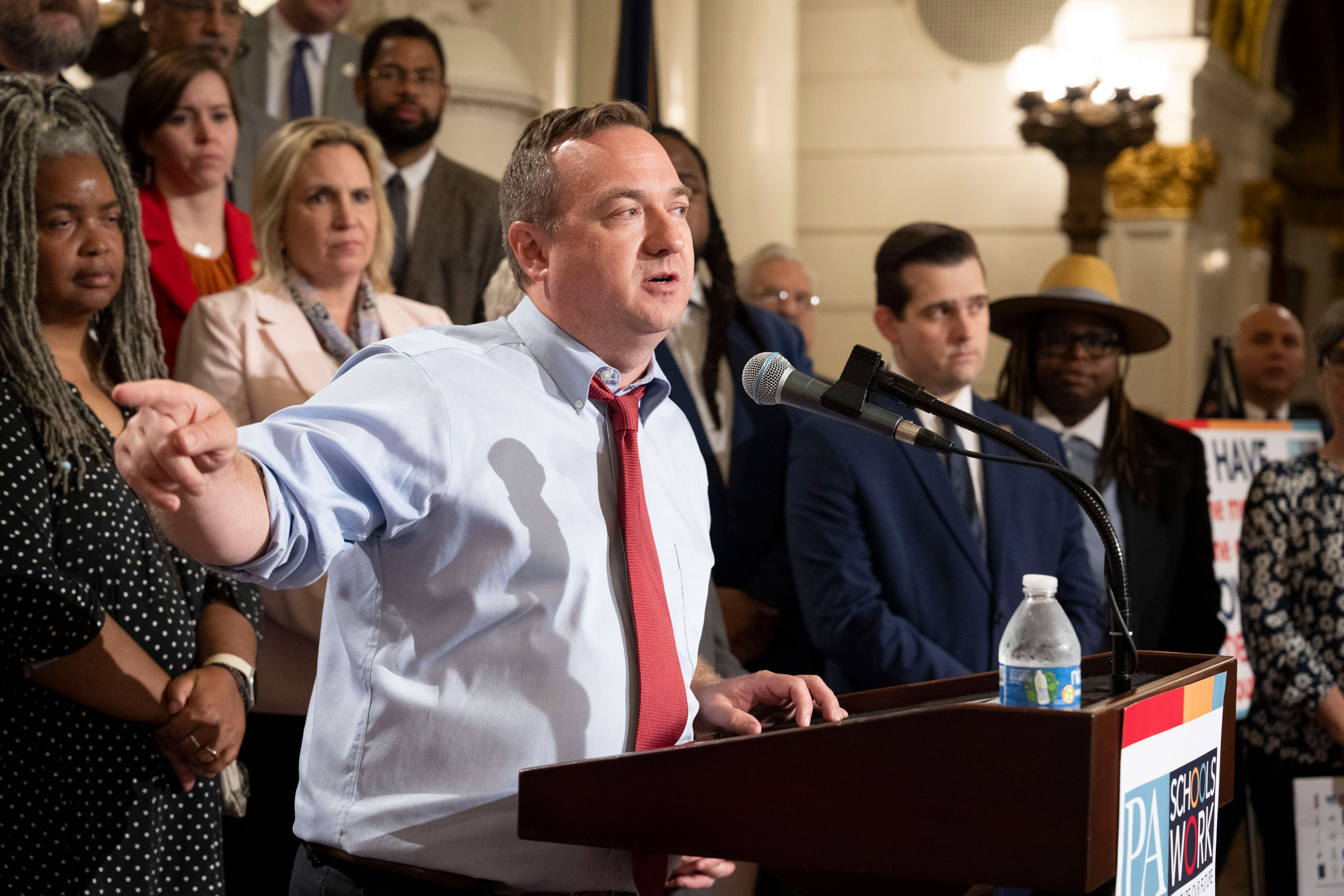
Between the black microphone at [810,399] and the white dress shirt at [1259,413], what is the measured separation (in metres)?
3.76

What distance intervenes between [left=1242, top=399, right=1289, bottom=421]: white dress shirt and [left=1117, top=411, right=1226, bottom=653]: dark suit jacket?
167cm

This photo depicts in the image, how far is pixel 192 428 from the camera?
1016mm

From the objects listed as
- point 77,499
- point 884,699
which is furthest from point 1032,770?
point 77,499

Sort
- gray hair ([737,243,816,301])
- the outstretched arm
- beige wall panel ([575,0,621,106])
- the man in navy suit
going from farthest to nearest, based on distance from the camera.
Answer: beige wall panel ([575,0,621,106]), gray hair ([737,243,816,301]), the man in navy suit, the outstretched arm

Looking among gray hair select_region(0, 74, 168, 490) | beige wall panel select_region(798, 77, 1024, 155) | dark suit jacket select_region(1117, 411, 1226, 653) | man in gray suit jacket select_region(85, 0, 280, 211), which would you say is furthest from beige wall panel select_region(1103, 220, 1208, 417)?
gray hair select_region(0, 74, 168, 490)

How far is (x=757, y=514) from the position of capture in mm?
2824

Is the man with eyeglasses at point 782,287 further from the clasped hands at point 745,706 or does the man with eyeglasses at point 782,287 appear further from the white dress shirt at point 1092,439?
the clasped hands at point 745,706

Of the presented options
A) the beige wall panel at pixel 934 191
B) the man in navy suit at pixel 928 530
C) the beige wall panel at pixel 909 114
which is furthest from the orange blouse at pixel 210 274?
the beige wall panel at pixel 909 114

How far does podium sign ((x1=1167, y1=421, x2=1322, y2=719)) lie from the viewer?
3.60 metres

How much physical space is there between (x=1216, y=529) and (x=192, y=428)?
3.29 metres

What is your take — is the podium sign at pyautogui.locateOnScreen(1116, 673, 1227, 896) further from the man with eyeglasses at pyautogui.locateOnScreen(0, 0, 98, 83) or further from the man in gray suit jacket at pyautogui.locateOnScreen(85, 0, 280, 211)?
the man in gray suit jacket at pyautogui.locateOnScreen(85, 0, 280, 211)

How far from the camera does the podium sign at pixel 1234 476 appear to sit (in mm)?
3598

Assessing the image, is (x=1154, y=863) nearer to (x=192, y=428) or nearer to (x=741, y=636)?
(x=192, y=428)

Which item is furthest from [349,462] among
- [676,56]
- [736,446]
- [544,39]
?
[676,56]
